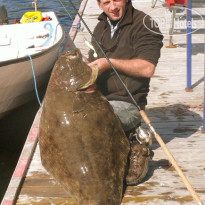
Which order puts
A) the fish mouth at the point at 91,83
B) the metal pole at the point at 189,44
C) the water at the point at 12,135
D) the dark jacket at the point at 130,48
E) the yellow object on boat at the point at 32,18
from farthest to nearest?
the yellow object on boat at the point at 32,18
the water at the point at 12,135
the metal pole at the point at 189,44
the dark jacket at the point at 130,48
the fish mouth at the point at 91,83

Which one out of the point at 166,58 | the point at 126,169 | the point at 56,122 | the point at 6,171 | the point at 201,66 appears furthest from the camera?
the point at 166,58

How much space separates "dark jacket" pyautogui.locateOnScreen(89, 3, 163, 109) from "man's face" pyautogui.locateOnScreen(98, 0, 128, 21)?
7cm

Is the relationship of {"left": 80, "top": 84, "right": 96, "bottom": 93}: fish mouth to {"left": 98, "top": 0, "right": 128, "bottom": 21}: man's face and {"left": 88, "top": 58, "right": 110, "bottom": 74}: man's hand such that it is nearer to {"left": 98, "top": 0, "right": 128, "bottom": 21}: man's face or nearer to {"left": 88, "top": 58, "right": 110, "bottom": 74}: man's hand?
{"left": 88, "top": 58, "right": 110, "bottom": 74}: man's hand

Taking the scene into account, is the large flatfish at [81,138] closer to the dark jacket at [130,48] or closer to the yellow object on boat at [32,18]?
the dark jacket at [130,48]

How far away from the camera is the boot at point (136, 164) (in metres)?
4.21

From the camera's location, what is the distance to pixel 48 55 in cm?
825

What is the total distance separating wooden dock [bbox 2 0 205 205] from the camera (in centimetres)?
422

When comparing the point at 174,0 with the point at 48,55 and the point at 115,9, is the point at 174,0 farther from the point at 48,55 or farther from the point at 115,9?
the point at 115,9

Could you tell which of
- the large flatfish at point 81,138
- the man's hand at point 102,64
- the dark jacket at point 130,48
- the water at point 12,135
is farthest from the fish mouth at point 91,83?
the water at point 12,135

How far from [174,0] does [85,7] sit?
5.63m

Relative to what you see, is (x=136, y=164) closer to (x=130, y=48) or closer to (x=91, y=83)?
(x=91, y=83)

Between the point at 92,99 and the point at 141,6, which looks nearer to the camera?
the point at 92,99

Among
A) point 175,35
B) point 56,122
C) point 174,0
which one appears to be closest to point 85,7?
point 175,35

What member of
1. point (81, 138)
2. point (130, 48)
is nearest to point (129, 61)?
point (130, 48)
